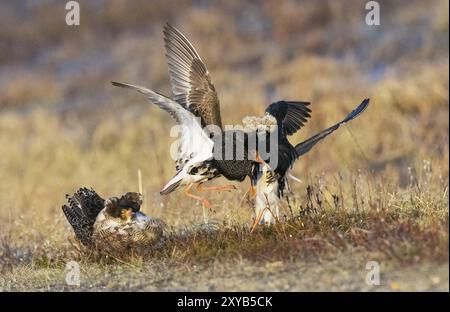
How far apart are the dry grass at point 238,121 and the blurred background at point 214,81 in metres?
0.04

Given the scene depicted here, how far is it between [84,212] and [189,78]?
1.27 metres

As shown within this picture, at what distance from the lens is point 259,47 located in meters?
18.1

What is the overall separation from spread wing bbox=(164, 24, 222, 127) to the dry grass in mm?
877

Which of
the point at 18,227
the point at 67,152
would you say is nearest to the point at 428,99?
the point at 67,152

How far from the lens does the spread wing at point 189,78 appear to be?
6760 millimetres

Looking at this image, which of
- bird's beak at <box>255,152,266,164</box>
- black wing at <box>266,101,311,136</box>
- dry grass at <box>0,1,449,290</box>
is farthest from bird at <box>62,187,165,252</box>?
black wing at <box>266,101,311,136</box>

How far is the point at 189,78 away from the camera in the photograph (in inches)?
276

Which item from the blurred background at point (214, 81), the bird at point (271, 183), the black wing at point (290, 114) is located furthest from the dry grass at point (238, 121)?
the black wing at point (290, 114)

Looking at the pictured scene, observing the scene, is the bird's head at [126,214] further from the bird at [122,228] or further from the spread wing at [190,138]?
the spread wing at [190,138]

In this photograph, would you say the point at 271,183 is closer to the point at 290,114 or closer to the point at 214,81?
the point at 290,114

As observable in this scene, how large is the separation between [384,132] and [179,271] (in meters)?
7.30

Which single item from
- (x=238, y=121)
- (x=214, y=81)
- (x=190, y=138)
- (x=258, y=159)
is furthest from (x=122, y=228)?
(x=214, y=81)

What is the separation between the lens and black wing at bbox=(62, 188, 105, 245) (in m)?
6.66

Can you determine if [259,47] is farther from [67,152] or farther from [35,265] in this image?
[35,265]
